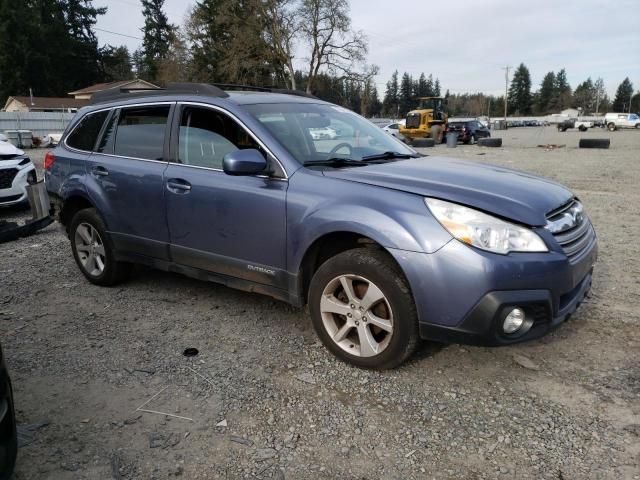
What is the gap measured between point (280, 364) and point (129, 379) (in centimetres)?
95

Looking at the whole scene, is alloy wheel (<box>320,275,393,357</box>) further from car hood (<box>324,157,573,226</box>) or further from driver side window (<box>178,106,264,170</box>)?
driver side window (<box>178,106,264,170</box>)

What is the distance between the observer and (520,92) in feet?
426

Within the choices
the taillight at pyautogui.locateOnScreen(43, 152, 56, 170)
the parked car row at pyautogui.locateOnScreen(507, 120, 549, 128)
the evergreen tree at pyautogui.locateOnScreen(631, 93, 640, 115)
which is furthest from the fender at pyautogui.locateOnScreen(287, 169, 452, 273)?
the evergreen tree at pyautogui.locateOnScreen(631, 93, 640, 115)

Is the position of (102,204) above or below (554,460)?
above

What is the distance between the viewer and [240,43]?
1779 inches

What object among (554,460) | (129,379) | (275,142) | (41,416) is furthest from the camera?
(275,142)

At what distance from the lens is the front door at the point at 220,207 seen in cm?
338

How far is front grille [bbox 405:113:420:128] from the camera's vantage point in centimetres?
3206

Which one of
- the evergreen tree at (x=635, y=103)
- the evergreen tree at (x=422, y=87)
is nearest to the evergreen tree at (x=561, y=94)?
the evergreen tree at (x=635, y=103)

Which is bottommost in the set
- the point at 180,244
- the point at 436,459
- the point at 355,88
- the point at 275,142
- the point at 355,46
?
the point at 436,459

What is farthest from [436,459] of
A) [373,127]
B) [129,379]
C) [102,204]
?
[102,204]

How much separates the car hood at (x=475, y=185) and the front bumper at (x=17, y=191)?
23.0 feet

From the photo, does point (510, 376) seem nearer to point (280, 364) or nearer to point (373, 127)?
point (280, 364)

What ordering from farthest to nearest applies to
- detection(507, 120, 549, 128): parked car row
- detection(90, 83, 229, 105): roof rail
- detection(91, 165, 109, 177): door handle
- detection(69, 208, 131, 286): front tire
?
detection(507, 120, 549, 128): parked car row < detection(69, 208, 131, 286): front tire < detection(91, 165, 109, 177): door handle < detection(90, 83, 229, 105): roof rail
